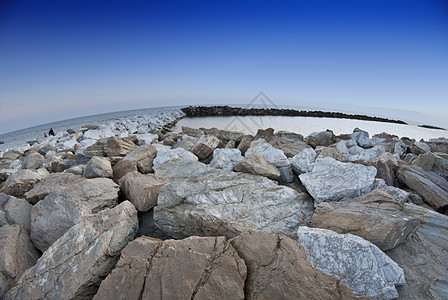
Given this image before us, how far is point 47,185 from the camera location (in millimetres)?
3865

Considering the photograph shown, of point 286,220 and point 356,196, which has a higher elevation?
point 356,196

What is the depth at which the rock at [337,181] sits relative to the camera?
3.10 metres

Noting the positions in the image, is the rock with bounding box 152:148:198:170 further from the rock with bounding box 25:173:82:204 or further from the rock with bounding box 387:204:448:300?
the rock with bounding box 387:204:448:300

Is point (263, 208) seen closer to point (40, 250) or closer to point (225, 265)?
point (225, 265)

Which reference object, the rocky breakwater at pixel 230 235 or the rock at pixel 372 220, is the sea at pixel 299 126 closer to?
the rocky breakwater at pixel 230 235

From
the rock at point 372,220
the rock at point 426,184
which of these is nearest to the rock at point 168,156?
the rock at point 372,220

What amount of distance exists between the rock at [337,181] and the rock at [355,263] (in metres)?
0.99

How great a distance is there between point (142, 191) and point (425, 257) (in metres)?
3.84

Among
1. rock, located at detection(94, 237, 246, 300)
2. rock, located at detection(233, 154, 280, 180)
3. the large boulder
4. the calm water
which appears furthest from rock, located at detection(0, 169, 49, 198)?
the calm water

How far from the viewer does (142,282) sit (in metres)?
1.89

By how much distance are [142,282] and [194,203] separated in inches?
46.7

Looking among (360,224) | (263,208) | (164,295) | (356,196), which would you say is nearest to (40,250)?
A: (164,295)

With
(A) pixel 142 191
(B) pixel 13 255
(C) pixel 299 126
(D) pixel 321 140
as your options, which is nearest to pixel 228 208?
(A) pixel 142 191

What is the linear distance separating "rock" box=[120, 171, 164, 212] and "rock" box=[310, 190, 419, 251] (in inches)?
97.0
